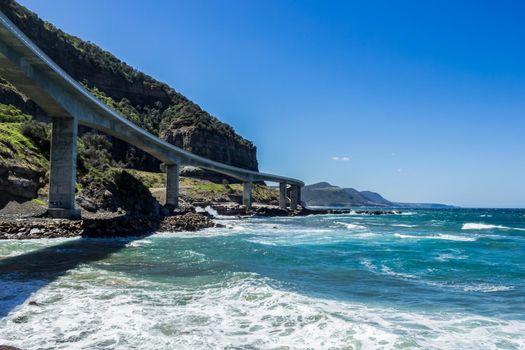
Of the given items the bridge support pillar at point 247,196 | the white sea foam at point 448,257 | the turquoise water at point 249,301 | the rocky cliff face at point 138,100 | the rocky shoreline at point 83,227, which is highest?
the rocky cliff face at point 138,100

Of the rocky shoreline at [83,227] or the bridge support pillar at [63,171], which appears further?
the bridge support pillar at [63,171]

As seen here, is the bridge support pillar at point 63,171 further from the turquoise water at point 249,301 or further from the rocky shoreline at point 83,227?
the turquoise water at point 249,301

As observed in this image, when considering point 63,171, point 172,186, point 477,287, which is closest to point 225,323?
point 477,287

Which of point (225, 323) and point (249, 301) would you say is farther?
point (249, 301)

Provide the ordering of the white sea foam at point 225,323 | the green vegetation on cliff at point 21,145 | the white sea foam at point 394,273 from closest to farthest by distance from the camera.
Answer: the white sea foam at point 225,323 → the white sea foam at point 394,273 → the green vegetation on cliff at point 21,145

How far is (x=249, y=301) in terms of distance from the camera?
14.0m

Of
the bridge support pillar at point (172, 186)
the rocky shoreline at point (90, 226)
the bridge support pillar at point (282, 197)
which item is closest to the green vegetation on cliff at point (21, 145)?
the rocky shoreline at point (90, 226)

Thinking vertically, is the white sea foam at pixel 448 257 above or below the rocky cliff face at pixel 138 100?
below

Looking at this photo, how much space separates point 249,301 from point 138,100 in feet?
505

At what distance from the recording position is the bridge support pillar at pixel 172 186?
73.2 m

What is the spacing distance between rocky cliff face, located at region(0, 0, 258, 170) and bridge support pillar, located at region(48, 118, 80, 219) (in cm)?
7588

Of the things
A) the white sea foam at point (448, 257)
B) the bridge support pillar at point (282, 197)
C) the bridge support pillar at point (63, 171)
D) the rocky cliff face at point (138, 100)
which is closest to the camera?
the white sea foam at point (448, 257)

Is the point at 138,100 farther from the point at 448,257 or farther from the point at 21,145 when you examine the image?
the point at 448,257

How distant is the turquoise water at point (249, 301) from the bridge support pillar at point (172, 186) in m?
46.7
